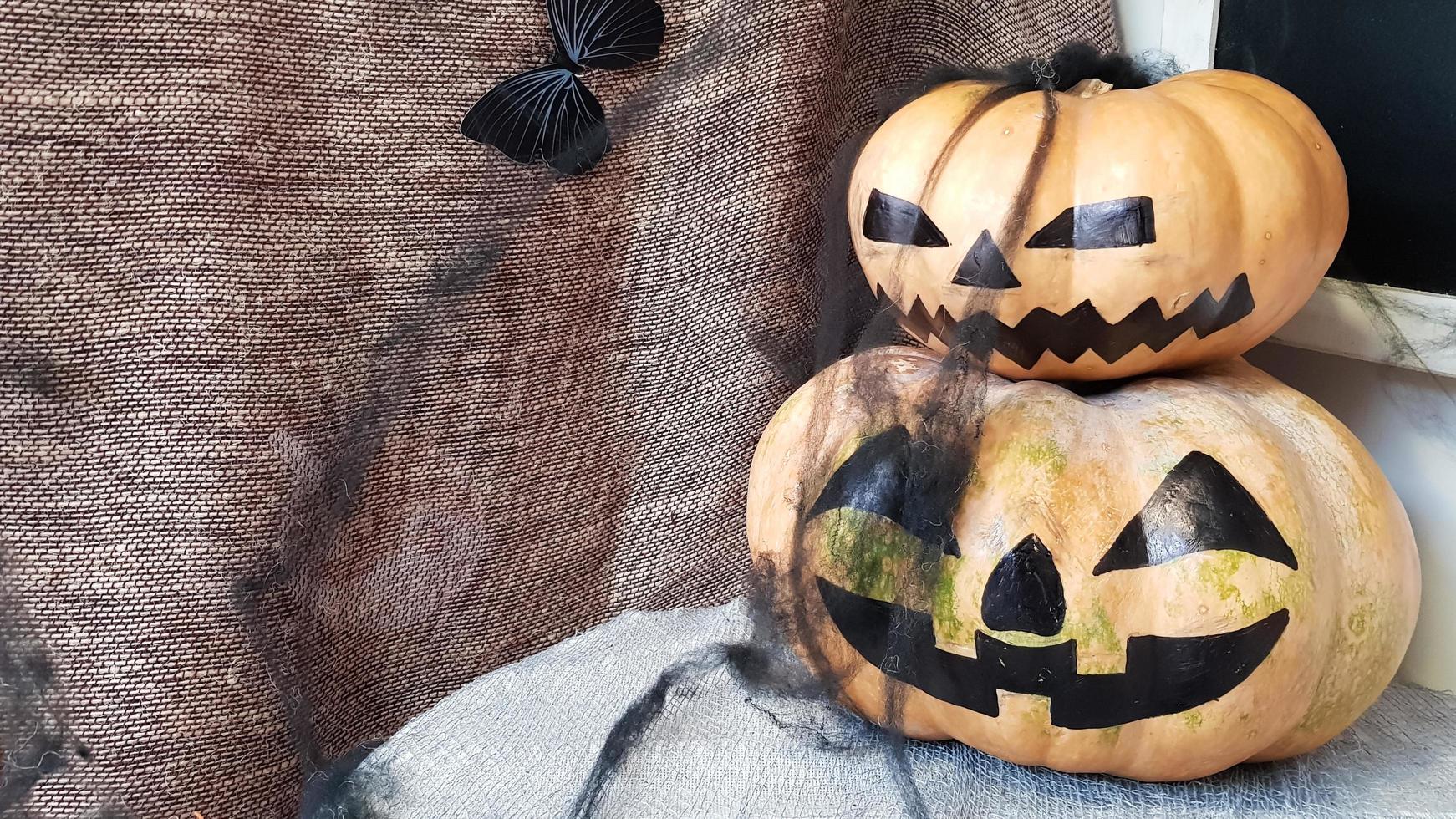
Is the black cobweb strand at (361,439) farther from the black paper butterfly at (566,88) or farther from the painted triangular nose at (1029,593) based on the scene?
the painted triangular nose at (1029,593)

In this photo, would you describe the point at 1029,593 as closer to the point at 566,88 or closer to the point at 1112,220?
the point at 1112,220

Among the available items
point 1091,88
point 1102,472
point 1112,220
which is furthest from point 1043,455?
point 1091,88

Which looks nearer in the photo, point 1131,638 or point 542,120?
point 1131,638

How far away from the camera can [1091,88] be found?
0.65m

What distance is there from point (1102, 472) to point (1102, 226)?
0.14 m

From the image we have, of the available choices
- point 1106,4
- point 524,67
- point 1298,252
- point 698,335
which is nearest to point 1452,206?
point 1298,252

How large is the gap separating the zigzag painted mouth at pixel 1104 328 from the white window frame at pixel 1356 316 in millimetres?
218

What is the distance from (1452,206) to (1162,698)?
43 cm

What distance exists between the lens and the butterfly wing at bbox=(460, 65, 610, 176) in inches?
27.8

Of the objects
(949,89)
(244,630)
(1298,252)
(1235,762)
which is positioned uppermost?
(949,89)

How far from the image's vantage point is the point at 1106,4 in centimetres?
87

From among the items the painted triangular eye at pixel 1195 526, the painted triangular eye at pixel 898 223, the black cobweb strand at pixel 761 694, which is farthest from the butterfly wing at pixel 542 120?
the painted triangular eye at pixel 1195 526

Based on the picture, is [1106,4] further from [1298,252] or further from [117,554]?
[117,554]

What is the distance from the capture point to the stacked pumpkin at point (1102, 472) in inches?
20.7
